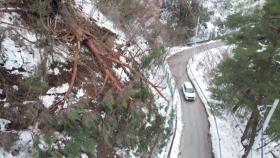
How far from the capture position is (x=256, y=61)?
51.0ft

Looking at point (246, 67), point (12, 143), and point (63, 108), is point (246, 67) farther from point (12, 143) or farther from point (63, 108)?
point (12, 143)

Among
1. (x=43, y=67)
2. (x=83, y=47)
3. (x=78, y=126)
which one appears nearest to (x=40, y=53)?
(x=43, y=67)

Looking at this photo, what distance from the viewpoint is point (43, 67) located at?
8.78m

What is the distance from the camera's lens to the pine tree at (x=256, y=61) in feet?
47.6

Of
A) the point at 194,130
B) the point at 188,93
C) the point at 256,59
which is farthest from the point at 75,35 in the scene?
the point at 188,93

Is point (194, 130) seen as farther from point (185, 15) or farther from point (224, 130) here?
point (185, 15)

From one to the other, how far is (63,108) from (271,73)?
10513mm

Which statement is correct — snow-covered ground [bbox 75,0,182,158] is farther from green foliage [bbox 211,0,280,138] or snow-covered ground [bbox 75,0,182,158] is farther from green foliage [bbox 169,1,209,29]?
green foliage [bbox 169,1,209,29]

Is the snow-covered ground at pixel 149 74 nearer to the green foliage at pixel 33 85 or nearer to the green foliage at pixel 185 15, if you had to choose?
the green foliage at pixel 33 85

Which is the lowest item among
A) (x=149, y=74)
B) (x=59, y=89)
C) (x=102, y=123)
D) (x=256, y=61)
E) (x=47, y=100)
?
(x=102, y=123)

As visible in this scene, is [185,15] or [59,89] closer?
[59,89]

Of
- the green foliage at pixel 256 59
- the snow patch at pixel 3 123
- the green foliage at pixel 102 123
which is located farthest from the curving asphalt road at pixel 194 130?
the snow patch at pixel 3 123

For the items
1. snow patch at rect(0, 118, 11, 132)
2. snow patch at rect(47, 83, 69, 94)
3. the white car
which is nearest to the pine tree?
the white car

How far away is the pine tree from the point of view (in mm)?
14500
